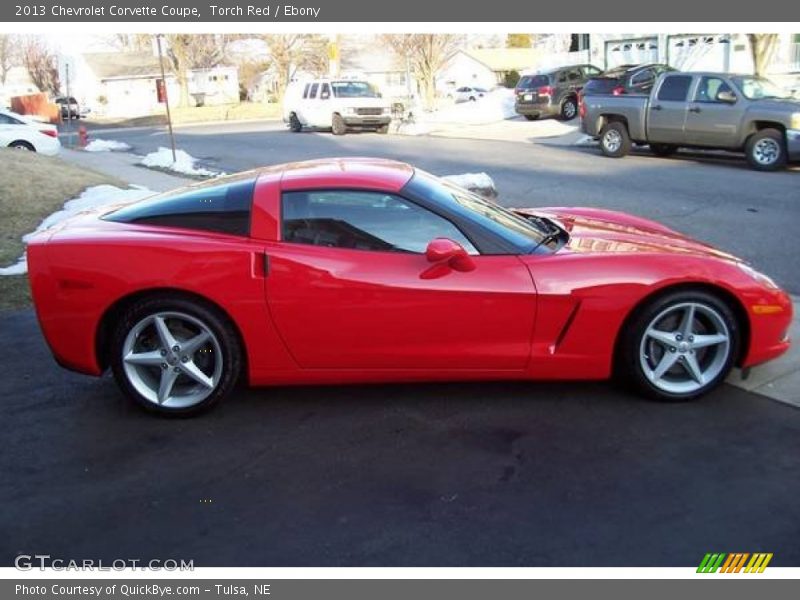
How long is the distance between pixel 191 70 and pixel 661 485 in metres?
76.4

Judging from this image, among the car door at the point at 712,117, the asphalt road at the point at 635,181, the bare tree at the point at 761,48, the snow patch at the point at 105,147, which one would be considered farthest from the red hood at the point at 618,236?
the snow patch at the point at 105,147

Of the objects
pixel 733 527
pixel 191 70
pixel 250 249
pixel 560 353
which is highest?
pixel 191 70

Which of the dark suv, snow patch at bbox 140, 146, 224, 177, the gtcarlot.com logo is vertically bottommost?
the gtcarlot.com logo

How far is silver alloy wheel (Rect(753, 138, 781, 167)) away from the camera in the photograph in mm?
13531

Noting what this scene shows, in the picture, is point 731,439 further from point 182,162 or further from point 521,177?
point 182,162

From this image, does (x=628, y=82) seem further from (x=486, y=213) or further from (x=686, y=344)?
(x=686, y=344)

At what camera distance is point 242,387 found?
182 inches

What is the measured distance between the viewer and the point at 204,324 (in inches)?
161

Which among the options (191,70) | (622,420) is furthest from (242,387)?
(191,70)

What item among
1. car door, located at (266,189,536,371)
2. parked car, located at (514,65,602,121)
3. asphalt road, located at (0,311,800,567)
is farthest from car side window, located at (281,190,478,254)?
parked car, located at (514,65,602,121)

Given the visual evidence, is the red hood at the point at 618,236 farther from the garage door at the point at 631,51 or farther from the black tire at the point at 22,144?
the garage door at the point at 631,51

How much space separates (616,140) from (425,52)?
74.5 feet

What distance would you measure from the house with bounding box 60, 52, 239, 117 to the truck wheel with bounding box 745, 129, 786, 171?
61.7 m

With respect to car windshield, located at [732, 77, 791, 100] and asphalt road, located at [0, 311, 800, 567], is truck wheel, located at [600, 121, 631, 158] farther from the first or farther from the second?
asphalt road, located at [0, 311, 800, 567]
